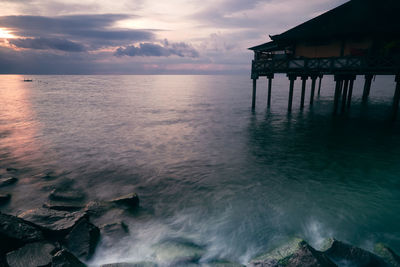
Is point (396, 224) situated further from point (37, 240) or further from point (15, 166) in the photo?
point (15, 166)

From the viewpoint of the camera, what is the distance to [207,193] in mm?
10641

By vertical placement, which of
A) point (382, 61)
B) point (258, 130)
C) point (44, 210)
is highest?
point (382, 61)

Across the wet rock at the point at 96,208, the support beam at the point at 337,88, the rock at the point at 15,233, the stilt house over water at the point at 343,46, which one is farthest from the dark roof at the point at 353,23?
the rock at the point at 15,233

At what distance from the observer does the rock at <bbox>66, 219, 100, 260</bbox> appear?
6.50m

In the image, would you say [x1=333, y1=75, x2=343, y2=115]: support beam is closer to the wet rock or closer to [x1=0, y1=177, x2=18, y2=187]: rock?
the wet rock

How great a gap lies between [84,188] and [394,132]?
22.4 m

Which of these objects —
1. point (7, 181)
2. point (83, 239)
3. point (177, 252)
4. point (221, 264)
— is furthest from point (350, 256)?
point (7, 181)

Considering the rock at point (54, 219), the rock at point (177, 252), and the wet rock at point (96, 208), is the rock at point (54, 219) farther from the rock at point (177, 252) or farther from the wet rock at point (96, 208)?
the rock at point (177, 252)

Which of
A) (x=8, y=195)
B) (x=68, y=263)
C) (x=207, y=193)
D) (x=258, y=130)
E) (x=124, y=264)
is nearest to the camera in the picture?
(x=68, y=263)

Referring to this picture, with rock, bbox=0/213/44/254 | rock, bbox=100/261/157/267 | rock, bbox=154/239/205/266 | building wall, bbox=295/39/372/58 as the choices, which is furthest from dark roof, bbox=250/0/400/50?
rock, bbox=0/213/44/254

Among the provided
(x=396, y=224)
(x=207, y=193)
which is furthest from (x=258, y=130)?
(x=396, y=224)

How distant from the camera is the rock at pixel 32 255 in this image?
215 inches

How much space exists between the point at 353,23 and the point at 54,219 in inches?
953

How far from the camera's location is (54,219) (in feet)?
24.0
